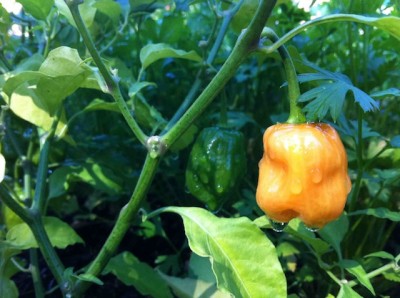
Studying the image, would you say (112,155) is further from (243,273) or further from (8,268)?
(243,273)

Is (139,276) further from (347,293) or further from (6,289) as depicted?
(347,293)

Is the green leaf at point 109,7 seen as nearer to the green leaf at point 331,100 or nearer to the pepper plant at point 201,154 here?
the pepper plant at point 201,154

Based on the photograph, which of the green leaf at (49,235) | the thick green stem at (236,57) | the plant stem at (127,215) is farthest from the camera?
the green leaf at (49,235)

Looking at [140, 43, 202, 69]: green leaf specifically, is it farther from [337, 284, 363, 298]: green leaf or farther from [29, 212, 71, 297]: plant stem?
[337, 284, 363, 298]: green leaf

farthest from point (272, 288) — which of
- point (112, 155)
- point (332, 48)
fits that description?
point (332, 48)

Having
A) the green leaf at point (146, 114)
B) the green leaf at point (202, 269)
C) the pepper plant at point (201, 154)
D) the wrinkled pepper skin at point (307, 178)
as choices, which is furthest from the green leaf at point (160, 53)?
the green leaf at point (202, 269)

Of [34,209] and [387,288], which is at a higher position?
[34,209]

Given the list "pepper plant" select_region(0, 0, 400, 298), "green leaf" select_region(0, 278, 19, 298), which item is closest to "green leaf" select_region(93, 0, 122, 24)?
"pepper plant" select_region(0, 0, 400, 298)
